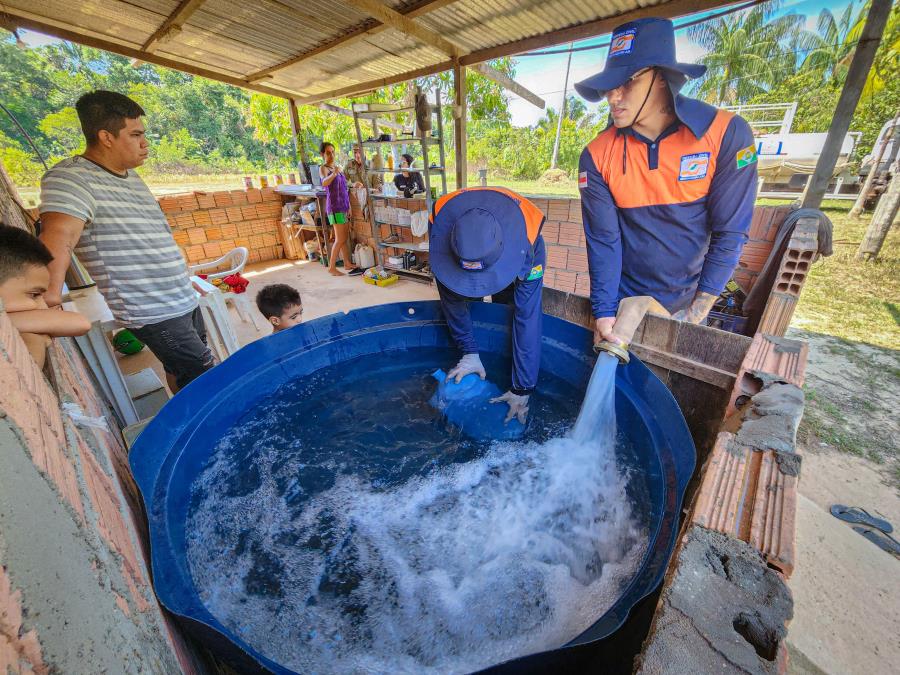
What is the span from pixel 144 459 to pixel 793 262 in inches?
127

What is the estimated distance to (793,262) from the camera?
208 centimetres

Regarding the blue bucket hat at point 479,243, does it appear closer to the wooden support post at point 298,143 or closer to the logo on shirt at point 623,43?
the logo on shirt at point 623,43

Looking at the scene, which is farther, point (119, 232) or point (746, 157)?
point (119, 232)

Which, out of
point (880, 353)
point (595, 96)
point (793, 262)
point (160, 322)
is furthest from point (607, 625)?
point (880, 353)

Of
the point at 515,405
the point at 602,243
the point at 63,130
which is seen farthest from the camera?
the point at 63,130

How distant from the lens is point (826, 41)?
51.9 ft

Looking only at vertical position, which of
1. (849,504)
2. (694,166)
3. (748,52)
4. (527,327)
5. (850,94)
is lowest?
(849,504)

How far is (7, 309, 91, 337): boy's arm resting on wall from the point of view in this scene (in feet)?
3.35

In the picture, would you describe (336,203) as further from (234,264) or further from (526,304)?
(526,304)

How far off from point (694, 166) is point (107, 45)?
19.8 feet

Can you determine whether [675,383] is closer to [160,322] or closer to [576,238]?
[576,238]

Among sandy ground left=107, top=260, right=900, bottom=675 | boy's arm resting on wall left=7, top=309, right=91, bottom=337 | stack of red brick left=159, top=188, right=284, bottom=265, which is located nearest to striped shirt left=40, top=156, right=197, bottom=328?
boy's arm resting on wall left=7, top=309, right=91, bottom=337

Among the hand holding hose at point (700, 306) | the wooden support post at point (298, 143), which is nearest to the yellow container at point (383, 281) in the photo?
the wooden support post at point (298, 143)

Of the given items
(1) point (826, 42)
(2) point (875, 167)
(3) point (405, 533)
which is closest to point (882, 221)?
(2) point (875, 167)
